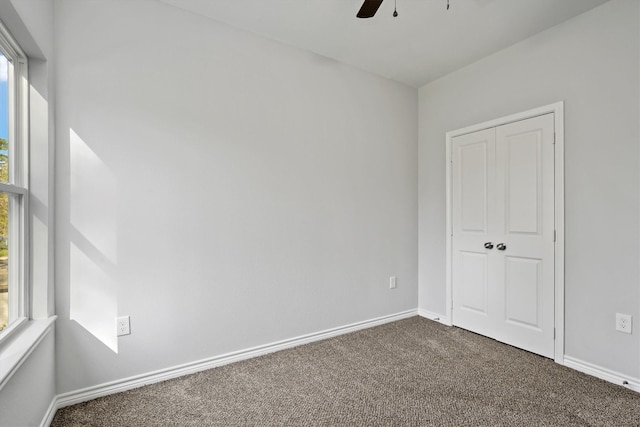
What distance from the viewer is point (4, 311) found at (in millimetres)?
1503

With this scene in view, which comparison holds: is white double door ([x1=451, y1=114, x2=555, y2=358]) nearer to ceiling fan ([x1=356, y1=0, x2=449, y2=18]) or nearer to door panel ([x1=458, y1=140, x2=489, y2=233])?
door panel ([x1=458, y1=140, x2=489, y2=233])

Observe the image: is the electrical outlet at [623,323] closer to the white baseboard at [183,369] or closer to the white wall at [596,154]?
the white wall at [596,154]

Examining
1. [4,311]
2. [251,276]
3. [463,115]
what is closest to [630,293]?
[463,115]

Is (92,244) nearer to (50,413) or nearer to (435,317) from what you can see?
(50,413)

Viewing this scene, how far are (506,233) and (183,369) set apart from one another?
2.79 meters

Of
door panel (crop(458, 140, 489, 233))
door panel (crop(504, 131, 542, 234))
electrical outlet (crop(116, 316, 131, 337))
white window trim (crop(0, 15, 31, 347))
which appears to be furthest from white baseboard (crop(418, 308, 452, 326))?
white window trim (crop(0, 15, 31, 347))

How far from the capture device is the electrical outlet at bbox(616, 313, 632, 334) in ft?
6.92

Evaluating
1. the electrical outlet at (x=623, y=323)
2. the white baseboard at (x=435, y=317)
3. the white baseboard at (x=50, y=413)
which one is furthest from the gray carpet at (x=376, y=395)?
the white baseboard at (x=435, y=317)

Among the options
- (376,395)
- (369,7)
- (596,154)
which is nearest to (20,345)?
(376,395)

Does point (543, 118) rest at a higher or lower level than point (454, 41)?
lower

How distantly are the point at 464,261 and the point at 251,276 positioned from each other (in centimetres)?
205

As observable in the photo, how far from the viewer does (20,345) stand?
1.42m

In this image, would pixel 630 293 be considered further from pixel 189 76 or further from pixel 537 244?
pixel 189 76

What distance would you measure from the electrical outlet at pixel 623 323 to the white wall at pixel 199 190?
1798 mm
